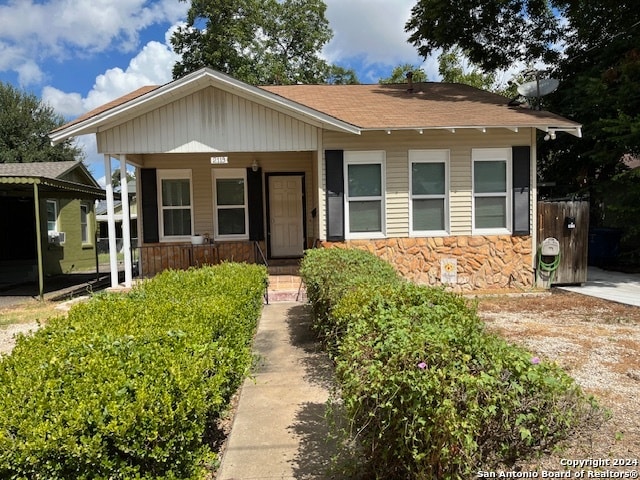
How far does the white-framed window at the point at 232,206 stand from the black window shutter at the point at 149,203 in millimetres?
1430

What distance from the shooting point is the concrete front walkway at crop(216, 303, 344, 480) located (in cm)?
289

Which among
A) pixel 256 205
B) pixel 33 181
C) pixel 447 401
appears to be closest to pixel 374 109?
pixel 256 205

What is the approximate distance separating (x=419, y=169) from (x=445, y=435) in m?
7.86

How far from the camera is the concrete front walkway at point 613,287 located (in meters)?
8.40

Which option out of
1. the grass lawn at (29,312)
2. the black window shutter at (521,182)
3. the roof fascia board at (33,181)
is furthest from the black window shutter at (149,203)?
the black window shutter at (521,182)

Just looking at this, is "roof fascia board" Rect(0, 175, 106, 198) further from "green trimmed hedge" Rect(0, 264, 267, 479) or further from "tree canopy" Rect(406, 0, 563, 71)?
"tree canopy" Rect(406, 0, 563, 71)

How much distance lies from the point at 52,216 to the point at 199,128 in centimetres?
1003

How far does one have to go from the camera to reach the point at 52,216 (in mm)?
16078

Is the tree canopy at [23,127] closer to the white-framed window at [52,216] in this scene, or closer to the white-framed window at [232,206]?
the white-framed window at [52,216]

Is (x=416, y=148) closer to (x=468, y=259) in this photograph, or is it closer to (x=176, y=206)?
(x=468, y=259)

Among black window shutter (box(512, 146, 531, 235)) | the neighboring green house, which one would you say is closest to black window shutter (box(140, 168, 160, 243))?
the neighboring green house

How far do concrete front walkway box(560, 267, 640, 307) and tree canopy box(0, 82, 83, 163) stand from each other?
27464 mm

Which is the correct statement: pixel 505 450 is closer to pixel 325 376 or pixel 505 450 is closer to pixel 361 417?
pixel 361 417

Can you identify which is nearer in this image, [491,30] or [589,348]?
[589,348]
